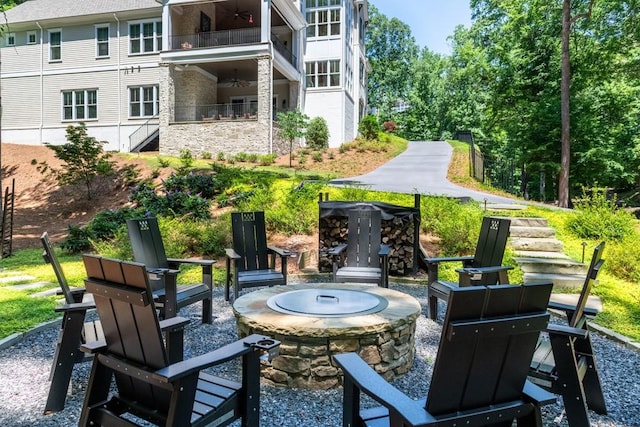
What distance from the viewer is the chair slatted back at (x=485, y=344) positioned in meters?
1.55

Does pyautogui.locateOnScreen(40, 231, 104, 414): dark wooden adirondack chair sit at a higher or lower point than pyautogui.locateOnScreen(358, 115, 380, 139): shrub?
lower

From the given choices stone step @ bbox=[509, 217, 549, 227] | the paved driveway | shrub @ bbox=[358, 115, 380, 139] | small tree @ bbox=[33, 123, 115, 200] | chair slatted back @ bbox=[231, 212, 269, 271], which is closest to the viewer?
chair slatted back @ bbox=[231, 212, 269, 271]

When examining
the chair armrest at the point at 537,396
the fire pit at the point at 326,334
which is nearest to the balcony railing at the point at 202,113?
the fire pit at the point at 326,334

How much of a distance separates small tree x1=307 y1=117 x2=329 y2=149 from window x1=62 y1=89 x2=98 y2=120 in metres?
10.4

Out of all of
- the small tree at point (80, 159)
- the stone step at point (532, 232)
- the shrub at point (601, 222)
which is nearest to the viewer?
the stone step at point (532, 232)

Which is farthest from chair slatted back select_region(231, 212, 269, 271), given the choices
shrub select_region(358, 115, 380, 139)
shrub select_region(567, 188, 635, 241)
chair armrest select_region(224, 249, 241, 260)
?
shrub select_region(358, 115, 380, 139)

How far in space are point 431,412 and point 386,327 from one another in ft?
5.03

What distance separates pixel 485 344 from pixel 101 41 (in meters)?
23.5

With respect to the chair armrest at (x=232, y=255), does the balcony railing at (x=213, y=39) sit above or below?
above

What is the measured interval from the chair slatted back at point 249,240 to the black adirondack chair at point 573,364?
341 centimetres

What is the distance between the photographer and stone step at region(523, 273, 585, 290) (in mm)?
5789

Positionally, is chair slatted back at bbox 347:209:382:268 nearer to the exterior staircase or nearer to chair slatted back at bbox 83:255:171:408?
the exterior staircase

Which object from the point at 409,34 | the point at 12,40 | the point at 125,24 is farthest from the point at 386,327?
the point at 409,34

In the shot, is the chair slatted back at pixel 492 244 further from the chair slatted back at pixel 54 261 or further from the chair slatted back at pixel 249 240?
the chair slatted back at pixel 54 261
